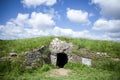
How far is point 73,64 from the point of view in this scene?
25.2 metres

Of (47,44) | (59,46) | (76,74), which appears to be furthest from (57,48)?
(76,74)

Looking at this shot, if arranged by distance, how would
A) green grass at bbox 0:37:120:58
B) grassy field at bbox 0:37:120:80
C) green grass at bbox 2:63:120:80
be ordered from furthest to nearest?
green grass at bbox 0:37:120:58, grassy field at bbox 0:37:120:80, green grass at bbox 2:63:120:80

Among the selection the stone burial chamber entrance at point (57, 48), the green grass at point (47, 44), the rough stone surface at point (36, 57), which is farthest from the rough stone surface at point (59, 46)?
the rough stone surface at point (36, 57)

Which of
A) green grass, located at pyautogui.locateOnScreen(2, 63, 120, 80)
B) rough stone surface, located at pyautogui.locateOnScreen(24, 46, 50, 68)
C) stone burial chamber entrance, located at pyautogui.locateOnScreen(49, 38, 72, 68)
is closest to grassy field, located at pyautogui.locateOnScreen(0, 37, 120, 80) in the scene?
green grass, located at pyautogui.locateOnScreen(2, 63, 120, 80)

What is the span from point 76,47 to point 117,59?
19.9 ft

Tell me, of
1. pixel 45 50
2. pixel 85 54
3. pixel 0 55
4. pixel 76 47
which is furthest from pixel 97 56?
pixel 0 55

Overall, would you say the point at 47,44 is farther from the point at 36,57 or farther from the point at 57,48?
the point at 36,57

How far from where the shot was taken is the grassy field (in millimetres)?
20500

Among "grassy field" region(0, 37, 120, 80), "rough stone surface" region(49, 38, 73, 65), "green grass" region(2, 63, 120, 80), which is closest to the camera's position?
"green grass" region(2, 63, 120, 80)

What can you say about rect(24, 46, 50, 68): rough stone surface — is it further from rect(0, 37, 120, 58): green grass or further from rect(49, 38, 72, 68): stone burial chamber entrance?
rect(49, 38, 72, 68): stone burial chamber entrance

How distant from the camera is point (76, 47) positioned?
2603 cm

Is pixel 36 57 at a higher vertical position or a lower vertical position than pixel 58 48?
lower

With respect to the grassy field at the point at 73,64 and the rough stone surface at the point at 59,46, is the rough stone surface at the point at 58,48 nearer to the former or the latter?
the rough stone surface at the point at 59,46

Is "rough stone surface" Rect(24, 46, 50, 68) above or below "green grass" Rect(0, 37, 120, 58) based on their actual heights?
below
